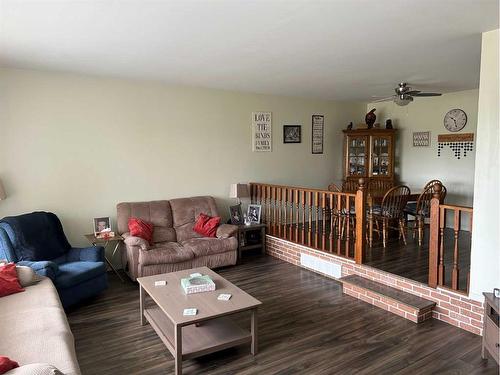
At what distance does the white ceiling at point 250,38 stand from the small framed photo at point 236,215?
195 centimetres

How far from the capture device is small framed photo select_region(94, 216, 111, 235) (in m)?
4.81

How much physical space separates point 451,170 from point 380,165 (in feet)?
4.06

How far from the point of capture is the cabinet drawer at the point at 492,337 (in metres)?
2.63

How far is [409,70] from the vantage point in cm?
465

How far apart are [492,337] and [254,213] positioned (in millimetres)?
3692

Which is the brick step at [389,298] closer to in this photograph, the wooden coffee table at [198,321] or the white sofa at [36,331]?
the wooden coffee table at [198,321]

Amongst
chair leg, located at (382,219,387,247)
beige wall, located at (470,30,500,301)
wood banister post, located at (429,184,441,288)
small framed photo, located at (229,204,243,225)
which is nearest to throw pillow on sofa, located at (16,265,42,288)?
small framed photo, located at (229,204,243,225)

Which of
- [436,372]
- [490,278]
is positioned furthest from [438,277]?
[436,372]

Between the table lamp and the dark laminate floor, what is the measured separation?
197cm

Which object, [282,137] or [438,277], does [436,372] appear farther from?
[282,137]

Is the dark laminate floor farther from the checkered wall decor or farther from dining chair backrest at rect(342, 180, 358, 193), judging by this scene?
the checkered wall decor

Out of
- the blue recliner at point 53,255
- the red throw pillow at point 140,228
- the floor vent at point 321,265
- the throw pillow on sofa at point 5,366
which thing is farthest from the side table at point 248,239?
the throw pillow on sofa at point 5,366

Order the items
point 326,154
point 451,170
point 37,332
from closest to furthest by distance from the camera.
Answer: point 37,332 < point 451,170 < point 326,154

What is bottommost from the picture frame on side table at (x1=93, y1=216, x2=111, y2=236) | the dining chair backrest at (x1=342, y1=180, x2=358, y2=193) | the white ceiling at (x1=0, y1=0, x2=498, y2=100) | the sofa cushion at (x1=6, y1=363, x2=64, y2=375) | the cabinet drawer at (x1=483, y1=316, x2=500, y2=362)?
the cabinet drawer at (x1=483, y1=316, x2=500, y2=362)
